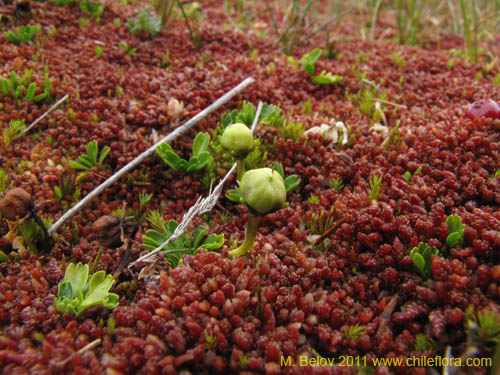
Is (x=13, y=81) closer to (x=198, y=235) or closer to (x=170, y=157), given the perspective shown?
(x=170, y=157)

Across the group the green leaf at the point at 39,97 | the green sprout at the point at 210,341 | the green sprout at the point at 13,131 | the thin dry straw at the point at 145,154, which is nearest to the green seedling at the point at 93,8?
the green leaf at the point at 39,97

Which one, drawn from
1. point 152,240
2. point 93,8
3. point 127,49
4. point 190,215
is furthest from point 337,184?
point 93,8

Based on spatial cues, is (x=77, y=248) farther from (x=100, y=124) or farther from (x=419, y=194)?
(x=419, y=194)

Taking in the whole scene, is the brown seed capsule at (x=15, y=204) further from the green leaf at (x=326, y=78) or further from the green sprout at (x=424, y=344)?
the green leaf at (x=326, y=78)

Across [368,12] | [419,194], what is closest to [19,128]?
[419,194]

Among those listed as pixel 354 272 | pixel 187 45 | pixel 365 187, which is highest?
pixel 187 45

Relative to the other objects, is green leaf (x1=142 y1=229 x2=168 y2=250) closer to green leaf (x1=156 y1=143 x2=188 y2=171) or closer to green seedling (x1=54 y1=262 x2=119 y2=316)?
green seedling (x1=54 y1=262 x2=119 y2=316)
